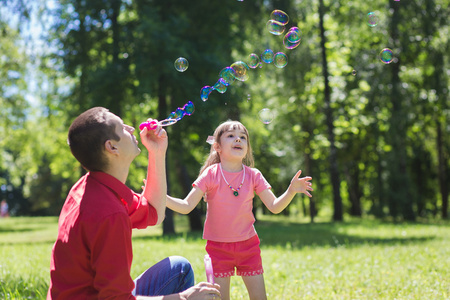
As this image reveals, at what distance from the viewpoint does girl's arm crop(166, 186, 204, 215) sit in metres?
3.86

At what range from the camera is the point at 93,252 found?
217 centimetres

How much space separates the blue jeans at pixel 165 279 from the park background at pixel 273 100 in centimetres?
226

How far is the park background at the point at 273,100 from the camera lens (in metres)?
6.88

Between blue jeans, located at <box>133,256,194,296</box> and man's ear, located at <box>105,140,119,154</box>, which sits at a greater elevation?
man's ear, located at <box>105,140,119,154</box>

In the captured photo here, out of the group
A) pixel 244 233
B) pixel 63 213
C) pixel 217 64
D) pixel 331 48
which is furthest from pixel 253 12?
pixel 63 213

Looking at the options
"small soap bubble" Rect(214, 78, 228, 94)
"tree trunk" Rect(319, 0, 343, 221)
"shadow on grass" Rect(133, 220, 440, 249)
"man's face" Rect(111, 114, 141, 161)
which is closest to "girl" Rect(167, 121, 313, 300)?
"small soap bubble" Rect(214, 78, 228, 94)

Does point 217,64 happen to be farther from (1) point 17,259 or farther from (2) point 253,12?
(1) point 17,259

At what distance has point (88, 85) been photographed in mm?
12531

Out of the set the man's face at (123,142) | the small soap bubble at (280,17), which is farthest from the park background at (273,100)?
the man's face at (123,142)

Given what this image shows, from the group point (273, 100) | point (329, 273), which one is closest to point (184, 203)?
point (329, 273)

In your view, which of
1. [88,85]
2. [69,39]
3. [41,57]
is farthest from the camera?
[41,57]

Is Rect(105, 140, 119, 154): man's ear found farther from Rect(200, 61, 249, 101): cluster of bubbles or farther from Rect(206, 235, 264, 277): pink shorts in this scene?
Rect(200, 61, 249, 101): cluster of bubbles

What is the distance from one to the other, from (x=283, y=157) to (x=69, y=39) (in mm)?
14602

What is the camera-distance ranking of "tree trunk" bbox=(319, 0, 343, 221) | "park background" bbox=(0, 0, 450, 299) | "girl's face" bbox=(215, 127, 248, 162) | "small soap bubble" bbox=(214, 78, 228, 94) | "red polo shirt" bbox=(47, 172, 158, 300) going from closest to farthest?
"red polo shirt" bbox=(47, 172, 158, 300) → "girl's face" bbox=(215, 127, 248, 162) → "small soap bubble" bbox=(214, 78, 228, 94) → "park background" bbox=(0, 0, 450, 299) → "tree trunk" bbox=(319, 0, 343, 221)
